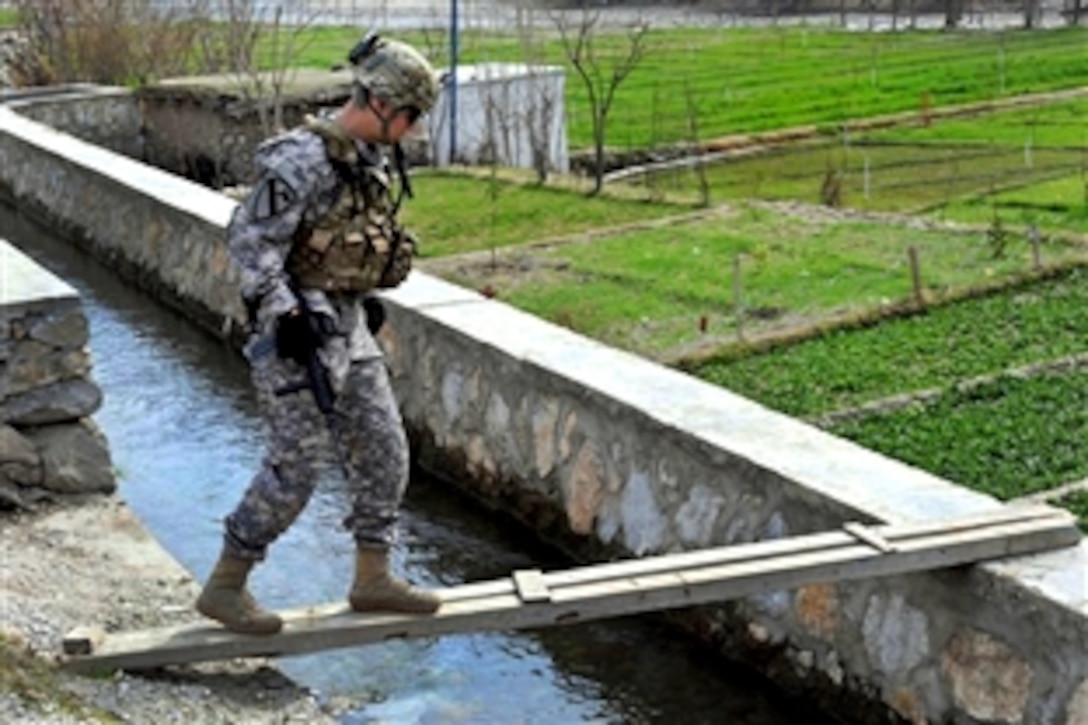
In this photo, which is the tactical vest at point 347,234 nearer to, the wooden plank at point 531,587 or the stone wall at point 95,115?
the wooden plank at point 531,587

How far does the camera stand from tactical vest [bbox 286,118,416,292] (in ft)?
17.9

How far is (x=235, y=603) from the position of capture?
5.67 m

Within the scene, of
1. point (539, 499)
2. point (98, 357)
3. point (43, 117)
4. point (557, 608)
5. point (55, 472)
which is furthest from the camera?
point (43, 117)

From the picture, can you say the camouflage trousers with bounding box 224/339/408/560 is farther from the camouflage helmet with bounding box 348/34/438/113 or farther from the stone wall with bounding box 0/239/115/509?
the stone wall with bounding box 0/239/115/509

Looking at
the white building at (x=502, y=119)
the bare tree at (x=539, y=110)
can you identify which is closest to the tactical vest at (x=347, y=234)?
the bare tree at (x=539, y=110)

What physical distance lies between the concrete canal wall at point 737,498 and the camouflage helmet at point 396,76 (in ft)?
6.41

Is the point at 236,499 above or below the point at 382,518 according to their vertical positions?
below

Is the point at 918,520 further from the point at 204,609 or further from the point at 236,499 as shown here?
the point at 236,499

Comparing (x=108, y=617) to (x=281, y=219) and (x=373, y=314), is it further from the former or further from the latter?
(x=281, y=219)

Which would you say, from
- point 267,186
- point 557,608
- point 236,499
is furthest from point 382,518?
point 236,499

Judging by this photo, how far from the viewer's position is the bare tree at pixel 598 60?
64.8ft

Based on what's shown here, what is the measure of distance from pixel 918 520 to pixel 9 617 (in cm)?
286

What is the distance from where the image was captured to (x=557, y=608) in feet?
18.8

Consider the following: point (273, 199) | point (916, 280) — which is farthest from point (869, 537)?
point (916, 280)
